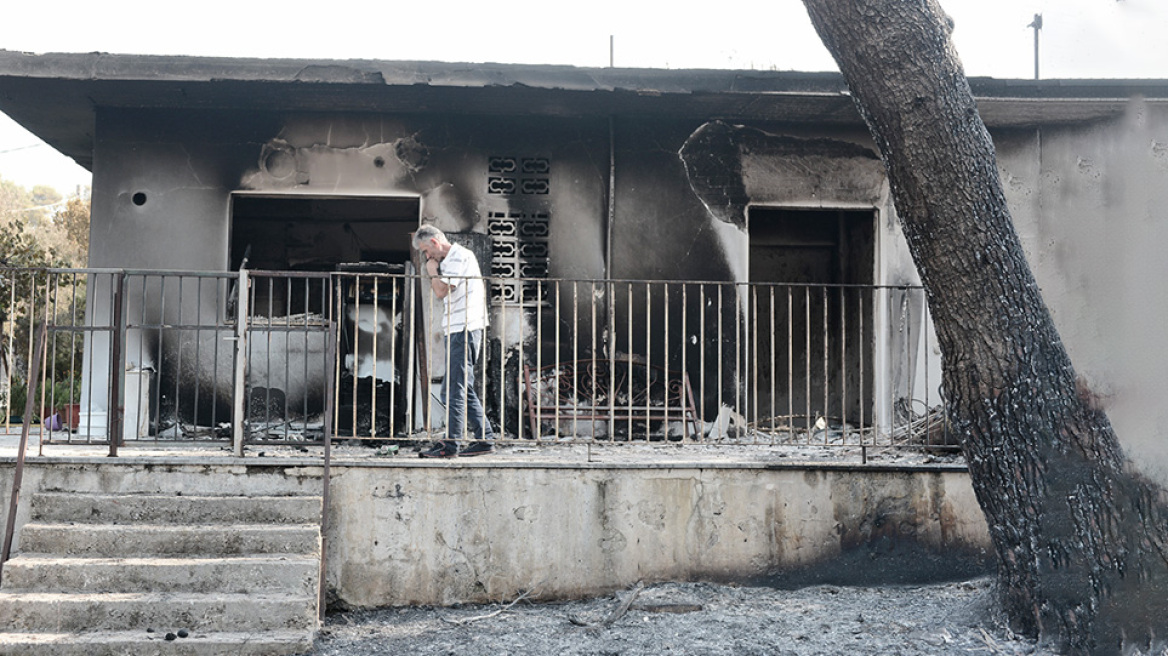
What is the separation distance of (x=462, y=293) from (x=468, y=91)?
2068 mm

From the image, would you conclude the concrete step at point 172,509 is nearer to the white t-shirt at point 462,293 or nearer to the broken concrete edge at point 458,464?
the broken concrete edge at point 458,464

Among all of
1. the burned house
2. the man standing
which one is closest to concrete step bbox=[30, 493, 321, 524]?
the man standing

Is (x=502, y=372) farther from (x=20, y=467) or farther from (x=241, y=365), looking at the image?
(x=20, y=467)

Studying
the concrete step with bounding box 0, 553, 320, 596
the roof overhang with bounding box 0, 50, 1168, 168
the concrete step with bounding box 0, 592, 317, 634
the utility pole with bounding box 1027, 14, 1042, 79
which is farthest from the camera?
the utility pole with bounding box 1027, 14, 1042, 79

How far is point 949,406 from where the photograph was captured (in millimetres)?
4496

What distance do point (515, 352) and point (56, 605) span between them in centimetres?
401

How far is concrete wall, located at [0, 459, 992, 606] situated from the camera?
17.4 ft

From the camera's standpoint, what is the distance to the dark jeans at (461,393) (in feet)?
19.5

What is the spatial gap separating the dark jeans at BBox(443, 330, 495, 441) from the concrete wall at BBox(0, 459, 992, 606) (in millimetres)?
592

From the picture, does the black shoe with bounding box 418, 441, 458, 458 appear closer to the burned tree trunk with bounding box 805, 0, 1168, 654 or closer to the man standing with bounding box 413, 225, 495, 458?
the man standing with bounding box 413, 225, 495, 458

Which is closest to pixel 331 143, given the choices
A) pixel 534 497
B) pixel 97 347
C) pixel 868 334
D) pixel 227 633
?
pixel 97 347

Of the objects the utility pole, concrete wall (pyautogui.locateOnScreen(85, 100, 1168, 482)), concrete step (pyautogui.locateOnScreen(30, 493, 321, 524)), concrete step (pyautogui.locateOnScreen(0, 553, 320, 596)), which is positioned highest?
the utility pole

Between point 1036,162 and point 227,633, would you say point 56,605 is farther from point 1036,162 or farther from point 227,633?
point 1036,162

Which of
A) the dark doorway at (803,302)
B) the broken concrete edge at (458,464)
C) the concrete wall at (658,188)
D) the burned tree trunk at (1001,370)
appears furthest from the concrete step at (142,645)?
the dark doorway at (803,302)
